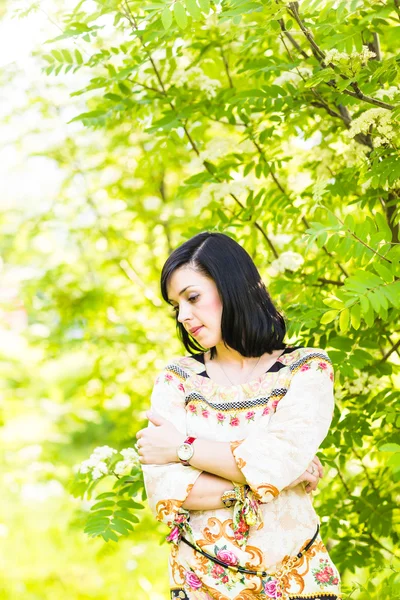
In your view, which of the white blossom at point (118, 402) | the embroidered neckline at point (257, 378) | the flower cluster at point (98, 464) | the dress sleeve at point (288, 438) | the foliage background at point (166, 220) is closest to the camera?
the dress sleeve at point (288, 438)

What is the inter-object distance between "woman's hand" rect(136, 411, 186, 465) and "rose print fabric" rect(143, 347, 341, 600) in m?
0.02

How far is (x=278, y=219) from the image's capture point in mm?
2605

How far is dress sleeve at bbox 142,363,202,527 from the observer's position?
157 cm

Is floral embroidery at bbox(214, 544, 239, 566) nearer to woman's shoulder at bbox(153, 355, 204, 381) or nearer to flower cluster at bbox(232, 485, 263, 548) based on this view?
flower cluster at bbox(232, 485, 263, 548)

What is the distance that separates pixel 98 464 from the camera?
2.10m

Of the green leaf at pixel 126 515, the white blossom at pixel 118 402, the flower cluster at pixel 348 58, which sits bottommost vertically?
the white blossom at pixel 118 402

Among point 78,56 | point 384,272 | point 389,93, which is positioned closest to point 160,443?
point 384,272

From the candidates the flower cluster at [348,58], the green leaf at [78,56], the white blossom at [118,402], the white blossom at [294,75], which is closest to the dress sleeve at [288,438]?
the flower cluster at [348,58]

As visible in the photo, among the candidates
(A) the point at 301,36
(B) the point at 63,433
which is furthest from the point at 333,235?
(B) the point at 63,433

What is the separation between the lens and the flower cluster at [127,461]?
6.82ft

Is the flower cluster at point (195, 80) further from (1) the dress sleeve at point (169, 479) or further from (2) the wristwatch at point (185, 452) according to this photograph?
(2) the wristwatch at point (185, 452)

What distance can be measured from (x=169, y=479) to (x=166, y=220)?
9.14 feet

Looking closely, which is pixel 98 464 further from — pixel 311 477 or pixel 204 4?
pixel 204 4

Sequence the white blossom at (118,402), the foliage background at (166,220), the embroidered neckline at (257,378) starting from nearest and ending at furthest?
the embroidered neckline at (257,378)
the foliage background at (166,220)
the white blossom at (118,402)
